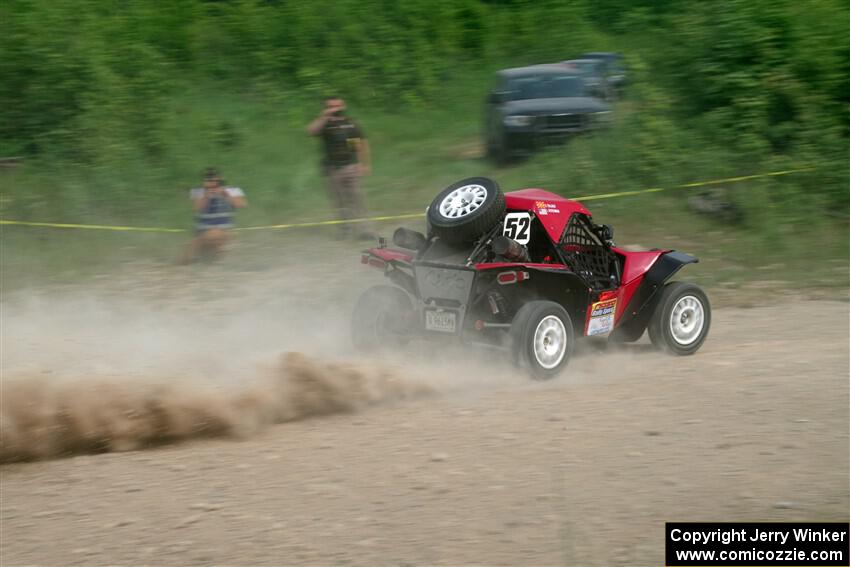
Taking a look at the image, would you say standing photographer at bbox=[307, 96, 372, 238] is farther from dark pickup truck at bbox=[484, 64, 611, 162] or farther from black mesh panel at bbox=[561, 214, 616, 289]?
black mesh panel at bbox=[561, 214, 616, 289]

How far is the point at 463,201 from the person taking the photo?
8.60m

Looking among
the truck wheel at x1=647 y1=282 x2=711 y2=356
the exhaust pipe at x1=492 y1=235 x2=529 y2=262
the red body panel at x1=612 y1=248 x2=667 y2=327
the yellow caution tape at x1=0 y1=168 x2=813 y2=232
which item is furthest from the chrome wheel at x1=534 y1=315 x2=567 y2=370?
the yellow caution tape at x1=0 y1=168 x2=813 y2=232

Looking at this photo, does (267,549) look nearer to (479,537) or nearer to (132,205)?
(479,537)

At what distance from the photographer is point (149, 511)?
18.5 ft

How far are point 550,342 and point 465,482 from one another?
2.81 meters

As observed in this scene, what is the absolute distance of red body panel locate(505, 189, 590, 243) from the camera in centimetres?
870

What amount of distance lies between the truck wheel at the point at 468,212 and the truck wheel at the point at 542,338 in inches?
30.2

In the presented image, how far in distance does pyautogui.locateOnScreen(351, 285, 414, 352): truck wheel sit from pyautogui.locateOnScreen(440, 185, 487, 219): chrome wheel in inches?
34.2

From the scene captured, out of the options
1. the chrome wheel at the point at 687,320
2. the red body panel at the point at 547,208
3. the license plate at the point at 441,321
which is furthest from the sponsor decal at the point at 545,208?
the chrome wheel at the point at 687,320

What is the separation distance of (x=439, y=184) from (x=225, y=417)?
37.4 feet

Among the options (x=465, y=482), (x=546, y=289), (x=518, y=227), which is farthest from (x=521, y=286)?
(x=465, y=482)

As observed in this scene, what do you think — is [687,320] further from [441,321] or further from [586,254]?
[441,321]

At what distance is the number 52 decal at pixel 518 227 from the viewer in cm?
859

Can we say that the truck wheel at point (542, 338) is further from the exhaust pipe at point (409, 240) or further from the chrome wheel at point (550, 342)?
the exhaust pipe at point (409, 240)
